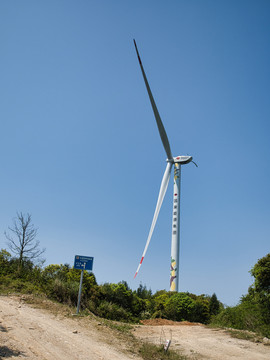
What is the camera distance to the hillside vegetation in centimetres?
1866

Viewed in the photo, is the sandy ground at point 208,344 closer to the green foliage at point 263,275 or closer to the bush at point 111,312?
the bush at point 111,312

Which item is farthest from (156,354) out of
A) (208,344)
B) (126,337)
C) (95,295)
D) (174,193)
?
(174,193)

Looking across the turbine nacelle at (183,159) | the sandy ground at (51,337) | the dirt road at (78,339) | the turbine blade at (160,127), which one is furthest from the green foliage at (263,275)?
the turbine nacelle at (183,159)

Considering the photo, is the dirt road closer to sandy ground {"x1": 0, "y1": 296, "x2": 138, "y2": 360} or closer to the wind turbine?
sandy ground {"x1": 0, "y1": 296, "x2": 138, "y2": 360}

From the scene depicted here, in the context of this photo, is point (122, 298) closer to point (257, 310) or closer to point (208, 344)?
point (208, 344)

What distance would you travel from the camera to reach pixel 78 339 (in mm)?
11242

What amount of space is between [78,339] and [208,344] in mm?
6459

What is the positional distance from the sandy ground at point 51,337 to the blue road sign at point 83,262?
2895mm

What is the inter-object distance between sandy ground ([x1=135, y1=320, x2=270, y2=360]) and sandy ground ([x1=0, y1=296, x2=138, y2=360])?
2.84 meters

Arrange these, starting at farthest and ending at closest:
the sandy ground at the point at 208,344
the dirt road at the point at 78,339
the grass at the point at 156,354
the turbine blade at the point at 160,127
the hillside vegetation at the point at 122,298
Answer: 1. the turbine blade at the point at 160,127
2. the hillside vegetation at the point at 122,298
3. the sandy ground at the point at 208,344
4. the grass at the point at 156,354
5. the dirt road at the point at 78,339

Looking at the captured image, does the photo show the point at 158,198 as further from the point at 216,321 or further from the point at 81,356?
the point at 81,356

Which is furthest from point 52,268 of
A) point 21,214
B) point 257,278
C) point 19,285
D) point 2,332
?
point 257,278

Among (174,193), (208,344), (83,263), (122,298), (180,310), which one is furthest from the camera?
(174,193)

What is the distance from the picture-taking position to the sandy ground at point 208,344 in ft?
39.1
